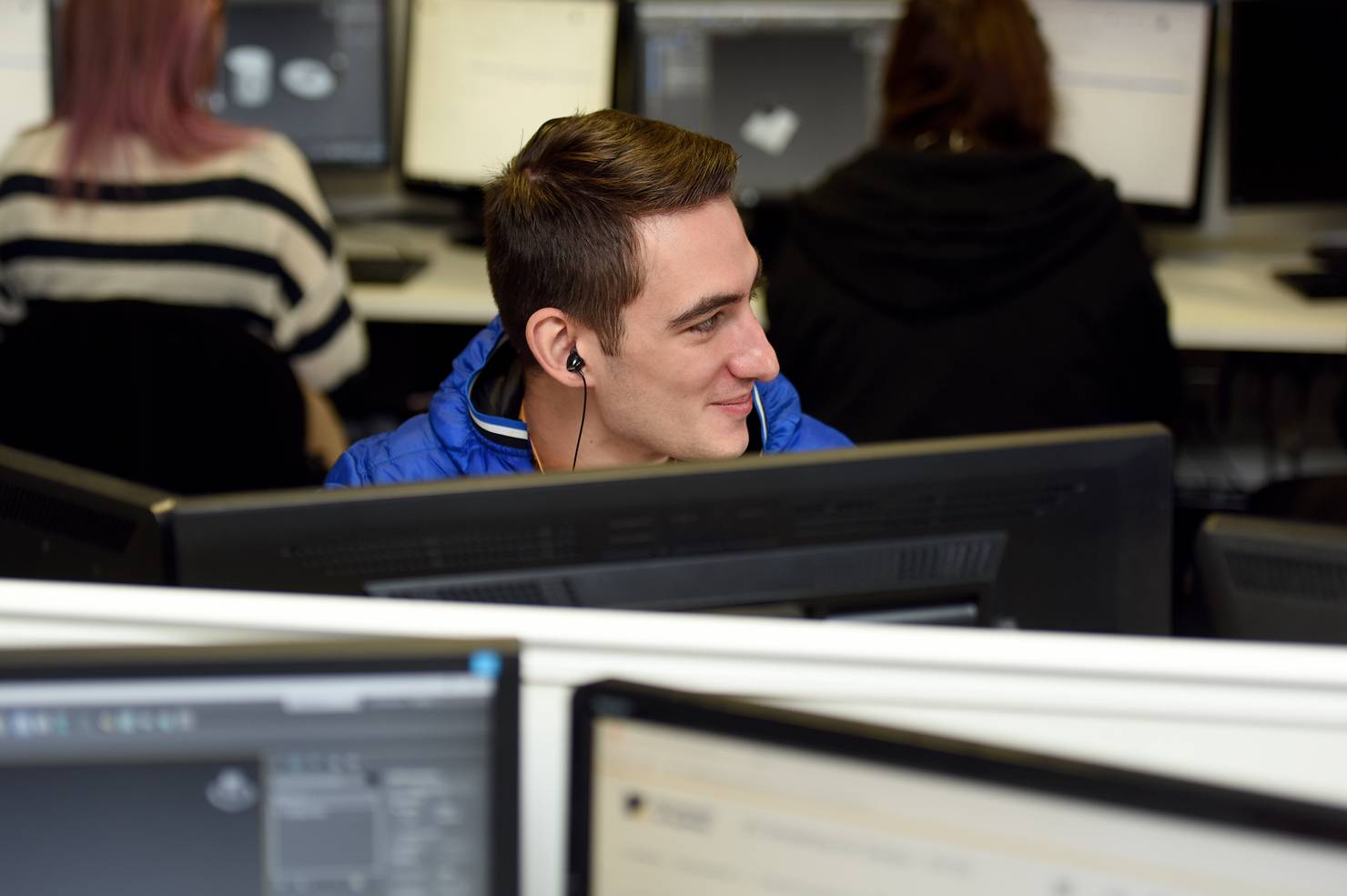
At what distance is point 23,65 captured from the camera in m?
2.79

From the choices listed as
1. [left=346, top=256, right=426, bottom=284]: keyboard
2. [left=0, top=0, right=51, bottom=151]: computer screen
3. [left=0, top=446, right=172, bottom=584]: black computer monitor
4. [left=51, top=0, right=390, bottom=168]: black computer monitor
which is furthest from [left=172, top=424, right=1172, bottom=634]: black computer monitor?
[left=0, top=0, right=51, bottom=151]: computer screen

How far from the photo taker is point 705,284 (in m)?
1.20

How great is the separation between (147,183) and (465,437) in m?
0.96

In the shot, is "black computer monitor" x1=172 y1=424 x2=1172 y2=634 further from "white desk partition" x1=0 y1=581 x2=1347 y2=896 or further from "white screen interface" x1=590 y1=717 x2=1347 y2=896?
"white screen interface" x1=590 y1=717 x2=1347 y2=896

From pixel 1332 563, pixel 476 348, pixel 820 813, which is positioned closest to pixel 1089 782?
pixel 820 813

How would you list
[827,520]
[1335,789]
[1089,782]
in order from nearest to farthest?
[1089,782] → [1335,789] → [827,520]

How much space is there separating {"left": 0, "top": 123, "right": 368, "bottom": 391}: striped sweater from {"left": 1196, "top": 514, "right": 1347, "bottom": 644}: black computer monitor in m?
1.53

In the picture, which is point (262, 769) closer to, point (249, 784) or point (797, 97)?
point (249, 784)

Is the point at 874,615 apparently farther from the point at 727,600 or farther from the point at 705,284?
the point at 705,284

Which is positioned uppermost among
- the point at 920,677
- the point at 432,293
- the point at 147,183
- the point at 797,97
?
the point at 797,97

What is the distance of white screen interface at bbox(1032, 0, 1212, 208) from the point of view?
105 inches

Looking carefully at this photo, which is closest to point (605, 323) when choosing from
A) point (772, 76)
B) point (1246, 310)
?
point (1246, 310)

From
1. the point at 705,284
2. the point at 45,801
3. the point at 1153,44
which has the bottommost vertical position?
the point at 45,801

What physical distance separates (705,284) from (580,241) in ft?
0.36
